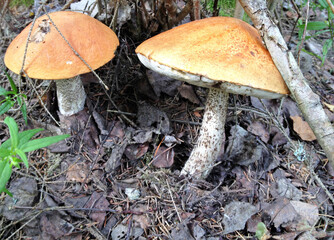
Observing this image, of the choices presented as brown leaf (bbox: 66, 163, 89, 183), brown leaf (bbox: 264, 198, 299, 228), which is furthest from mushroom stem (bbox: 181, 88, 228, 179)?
brown leaf (bbox: 66, 163, 89, 183)

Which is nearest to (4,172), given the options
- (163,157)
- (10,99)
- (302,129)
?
(10,99)

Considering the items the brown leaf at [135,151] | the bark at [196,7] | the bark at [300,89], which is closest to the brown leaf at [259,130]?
the bark at [300,89]

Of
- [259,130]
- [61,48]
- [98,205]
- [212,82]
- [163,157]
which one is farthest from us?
[259,130]

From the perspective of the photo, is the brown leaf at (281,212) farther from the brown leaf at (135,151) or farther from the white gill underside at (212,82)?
the brown leaf at (135,151)

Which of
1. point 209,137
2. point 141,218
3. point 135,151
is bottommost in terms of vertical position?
point 141,218

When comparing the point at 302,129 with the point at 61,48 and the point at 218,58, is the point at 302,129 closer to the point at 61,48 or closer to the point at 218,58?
the point at 218,58

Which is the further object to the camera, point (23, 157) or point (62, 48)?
point (62, 48)
